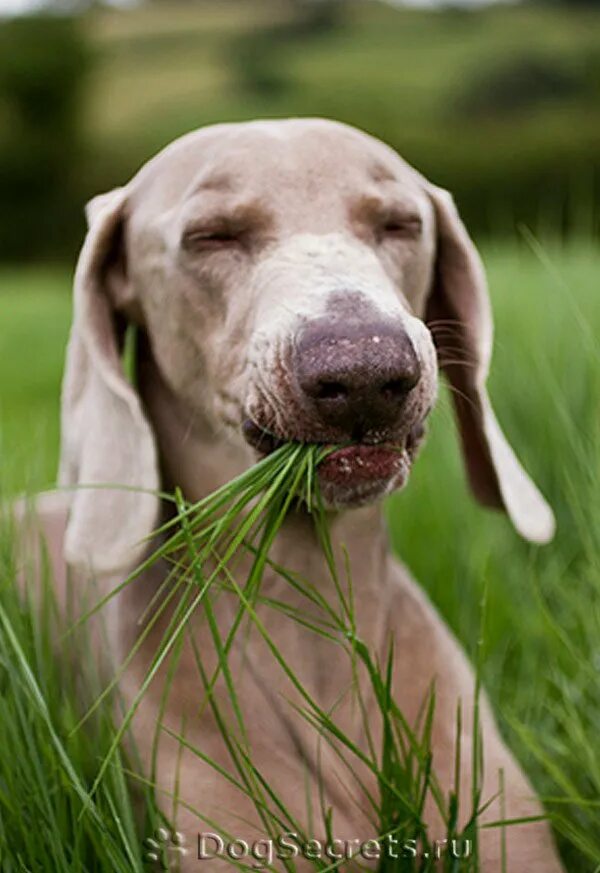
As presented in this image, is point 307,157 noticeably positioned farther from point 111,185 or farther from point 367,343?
point 111,185

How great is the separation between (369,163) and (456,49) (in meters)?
20.8

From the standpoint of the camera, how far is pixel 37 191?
18484 millimetres

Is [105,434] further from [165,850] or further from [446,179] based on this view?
[446,179]

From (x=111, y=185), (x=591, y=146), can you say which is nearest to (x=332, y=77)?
(x=111, y=185)

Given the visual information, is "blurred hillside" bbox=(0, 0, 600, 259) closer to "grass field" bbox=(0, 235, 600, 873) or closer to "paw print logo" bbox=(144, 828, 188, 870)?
"grass field" bbox=(0, 235, 600, 873)

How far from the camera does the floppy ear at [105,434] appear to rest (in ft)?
7.24

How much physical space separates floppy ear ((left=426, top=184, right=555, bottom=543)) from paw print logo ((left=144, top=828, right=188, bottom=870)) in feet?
2.23

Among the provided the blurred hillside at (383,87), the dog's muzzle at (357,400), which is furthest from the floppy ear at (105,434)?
the blurred hillside at (383,87)

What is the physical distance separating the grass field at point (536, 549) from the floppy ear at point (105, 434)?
0.09 m

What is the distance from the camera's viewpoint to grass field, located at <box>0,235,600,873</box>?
2439 millimetres

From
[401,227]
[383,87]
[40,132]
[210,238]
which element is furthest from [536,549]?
[383,87]

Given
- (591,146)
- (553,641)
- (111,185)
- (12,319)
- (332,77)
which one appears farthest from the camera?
(332,77)

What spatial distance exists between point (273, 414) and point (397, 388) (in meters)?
0.16

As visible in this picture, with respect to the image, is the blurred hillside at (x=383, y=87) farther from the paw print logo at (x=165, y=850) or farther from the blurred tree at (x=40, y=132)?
the paw print logo at (x=165, y=850)
